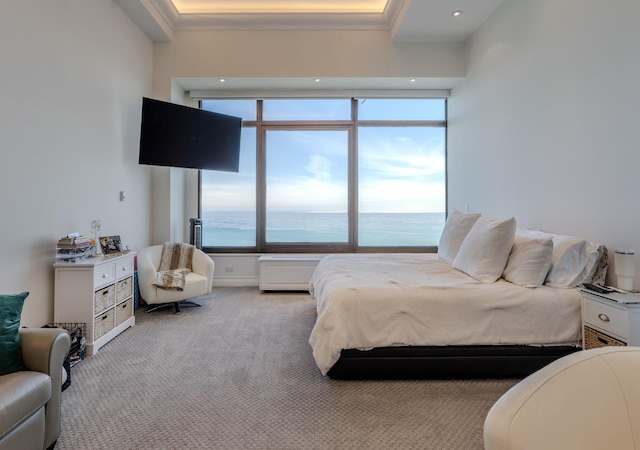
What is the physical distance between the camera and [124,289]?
3.14m

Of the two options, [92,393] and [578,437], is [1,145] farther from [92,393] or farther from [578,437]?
[578,437]

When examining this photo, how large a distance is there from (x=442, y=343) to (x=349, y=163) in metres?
3.48

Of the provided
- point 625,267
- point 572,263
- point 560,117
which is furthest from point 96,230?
point 560,117

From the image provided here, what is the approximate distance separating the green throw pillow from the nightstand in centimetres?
333

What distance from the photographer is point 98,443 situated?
161 cm

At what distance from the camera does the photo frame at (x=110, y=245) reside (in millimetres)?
3074

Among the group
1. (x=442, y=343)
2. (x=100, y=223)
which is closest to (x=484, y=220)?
(x=442, y=343)

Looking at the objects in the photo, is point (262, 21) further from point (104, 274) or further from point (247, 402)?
point (247, 402)

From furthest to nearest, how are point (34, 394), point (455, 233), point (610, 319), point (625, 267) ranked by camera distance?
point (455, 233) < point (625, 267) < point (610, 319) < point (34, 394)

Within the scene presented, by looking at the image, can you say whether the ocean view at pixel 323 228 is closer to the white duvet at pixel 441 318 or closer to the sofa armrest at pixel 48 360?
the white duvet at pixel 441 318

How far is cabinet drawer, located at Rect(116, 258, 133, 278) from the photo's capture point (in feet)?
9.93

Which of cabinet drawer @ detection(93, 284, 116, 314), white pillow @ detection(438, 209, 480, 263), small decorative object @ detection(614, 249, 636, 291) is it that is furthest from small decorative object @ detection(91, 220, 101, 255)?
small decorative object @ detection(614, 249, 636, 291)

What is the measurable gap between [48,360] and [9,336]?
21 cm

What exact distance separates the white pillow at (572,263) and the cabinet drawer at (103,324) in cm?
380
